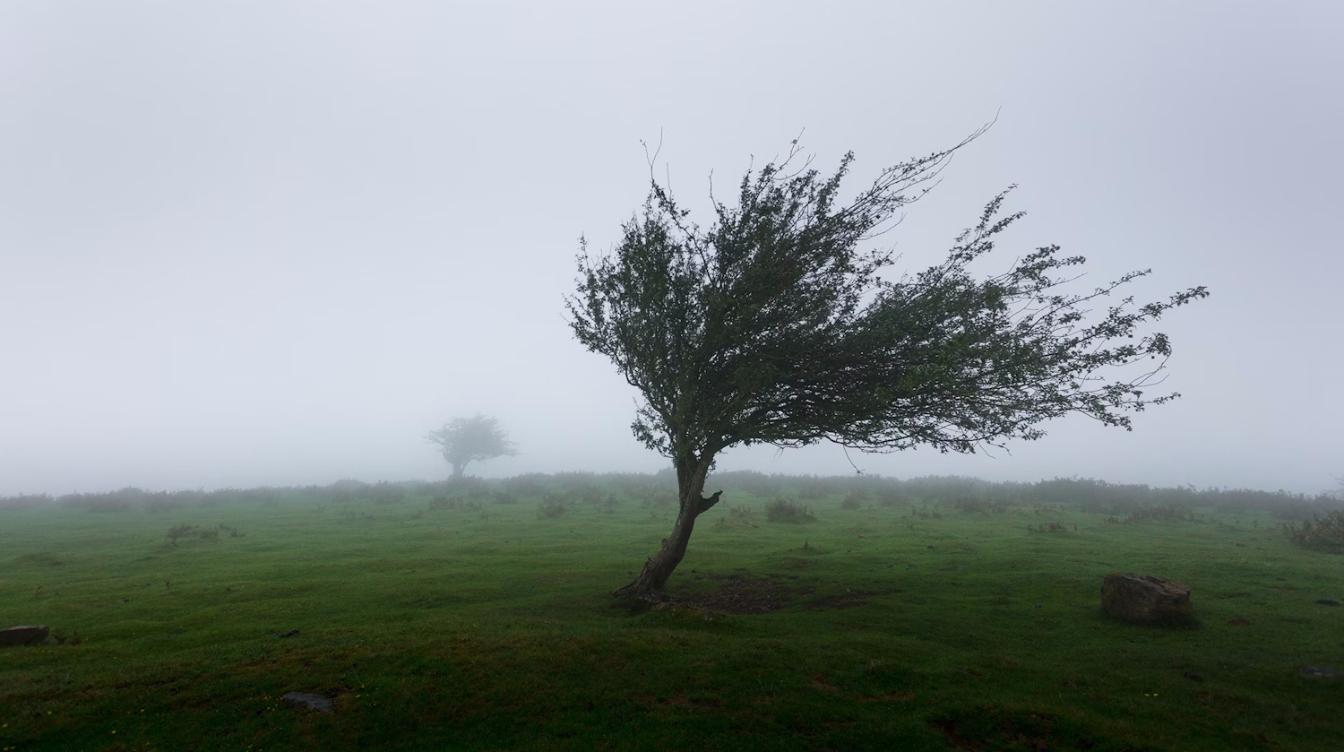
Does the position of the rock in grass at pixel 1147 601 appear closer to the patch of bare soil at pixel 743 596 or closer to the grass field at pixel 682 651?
the grass field at pixel 682 651

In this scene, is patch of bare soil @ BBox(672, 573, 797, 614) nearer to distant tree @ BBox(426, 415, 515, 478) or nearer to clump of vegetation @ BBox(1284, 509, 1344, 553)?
clump of vegetation @ BBox(1284, 509, 1344, 553)

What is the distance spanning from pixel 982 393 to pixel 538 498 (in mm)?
55278

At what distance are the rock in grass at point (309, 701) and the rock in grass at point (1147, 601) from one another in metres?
19.7

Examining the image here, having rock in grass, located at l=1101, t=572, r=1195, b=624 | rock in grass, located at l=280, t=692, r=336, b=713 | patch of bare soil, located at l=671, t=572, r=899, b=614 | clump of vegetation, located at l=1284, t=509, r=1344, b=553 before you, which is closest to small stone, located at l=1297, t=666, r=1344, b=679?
rock in grass, located at l=1101, t=572, r=1195, b=624

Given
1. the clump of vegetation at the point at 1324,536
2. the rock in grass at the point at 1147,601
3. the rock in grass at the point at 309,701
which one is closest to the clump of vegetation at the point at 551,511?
the rock in grass at the point at 309,701

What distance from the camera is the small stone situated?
1260 centimetres

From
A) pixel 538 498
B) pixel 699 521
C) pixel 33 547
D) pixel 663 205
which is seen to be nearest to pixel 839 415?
pixel 663 205

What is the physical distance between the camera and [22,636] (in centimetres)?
1625

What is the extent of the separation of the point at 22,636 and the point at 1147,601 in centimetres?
2978

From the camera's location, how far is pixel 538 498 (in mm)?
66812

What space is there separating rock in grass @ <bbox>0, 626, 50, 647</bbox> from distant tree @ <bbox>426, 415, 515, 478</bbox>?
324 feet

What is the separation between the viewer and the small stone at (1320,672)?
1260cm

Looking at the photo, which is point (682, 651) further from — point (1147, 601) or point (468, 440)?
point (468, 440)

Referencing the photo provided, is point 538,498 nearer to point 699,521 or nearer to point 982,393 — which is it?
point 699,521
